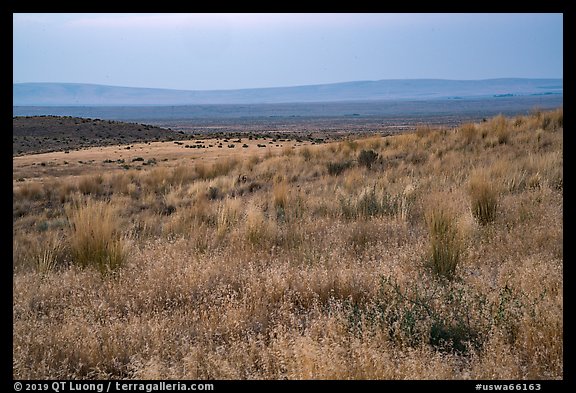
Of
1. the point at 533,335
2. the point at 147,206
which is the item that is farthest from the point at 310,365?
the point at 147,206

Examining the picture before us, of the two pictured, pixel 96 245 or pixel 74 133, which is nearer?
pixel 96 245

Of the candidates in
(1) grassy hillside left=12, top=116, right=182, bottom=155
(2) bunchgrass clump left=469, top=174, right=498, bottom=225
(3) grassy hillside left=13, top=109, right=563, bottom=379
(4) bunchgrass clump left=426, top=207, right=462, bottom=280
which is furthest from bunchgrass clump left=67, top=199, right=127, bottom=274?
(1) grassy hillside left=12, top=116, right=182, bottom=155

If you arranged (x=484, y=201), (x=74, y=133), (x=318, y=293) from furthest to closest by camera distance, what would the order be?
(x=74, y=133) → (x=484, y=201) → (x=318, y=293)

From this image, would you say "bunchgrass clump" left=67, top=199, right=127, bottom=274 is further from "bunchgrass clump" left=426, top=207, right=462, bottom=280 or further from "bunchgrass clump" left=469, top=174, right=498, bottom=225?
"bunchgrass clump" left=469, top=174, right=498, bottom=225

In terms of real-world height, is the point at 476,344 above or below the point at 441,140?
below

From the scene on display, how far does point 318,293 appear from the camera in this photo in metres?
5.02

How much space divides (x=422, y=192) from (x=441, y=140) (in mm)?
7944

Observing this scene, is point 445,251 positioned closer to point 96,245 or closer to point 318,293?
→ point 318,293

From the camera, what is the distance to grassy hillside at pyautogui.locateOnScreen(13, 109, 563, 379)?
3689 mm

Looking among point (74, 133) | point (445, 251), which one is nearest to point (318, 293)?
point (445, 251)

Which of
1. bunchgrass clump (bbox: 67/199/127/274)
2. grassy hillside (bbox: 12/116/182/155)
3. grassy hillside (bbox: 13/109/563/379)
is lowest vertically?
grassy hillside (bbox: 13/109/563/379)

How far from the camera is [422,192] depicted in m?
9.48

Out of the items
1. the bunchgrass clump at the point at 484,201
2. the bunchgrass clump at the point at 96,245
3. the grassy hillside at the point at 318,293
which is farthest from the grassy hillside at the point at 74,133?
the bunchgrass clump at the point at 484,201

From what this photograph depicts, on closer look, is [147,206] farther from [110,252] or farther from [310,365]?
[310,365]
